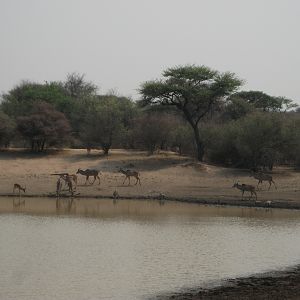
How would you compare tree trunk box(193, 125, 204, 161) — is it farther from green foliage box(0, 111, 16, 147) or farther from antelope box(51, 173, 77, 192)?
green foliage box(0, 111, 16, 147)

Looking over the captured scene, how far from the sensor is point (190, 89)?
4778 cm

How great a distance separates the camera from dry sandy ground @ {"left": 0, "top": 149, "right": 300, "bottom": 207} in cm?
3553

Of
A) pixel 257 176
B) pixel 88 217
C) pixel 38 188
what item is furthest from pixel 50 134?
pixel 88 217

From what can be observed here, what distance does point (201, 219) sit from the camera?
26906 millimetres

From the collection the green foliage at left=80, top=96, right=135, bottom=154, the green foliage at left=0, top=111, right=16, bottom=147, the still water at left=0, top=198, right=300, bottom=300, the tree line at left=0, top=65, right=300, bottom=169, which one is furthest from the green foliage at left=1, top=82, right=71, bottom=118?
the still water at left=0, top=198, right=300, bottom=300

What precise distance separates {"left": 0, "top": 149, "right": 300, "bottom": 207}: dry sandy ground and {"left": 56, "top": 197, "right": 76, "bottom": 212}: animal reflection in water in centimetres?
180

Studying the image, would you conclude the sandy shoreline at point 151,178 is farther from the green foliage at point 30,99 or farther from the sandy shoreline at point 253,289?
the sandy shoreline at point 253,289

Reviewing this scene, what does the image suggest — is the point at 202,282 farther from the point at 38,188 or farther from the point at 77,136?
the point at 77,136

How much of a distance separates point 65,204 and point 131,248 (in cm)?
1356

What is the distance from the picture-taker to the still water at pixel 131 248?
47.2 ft

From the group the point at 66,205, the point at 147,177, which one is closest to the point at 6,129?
the point at 147,177

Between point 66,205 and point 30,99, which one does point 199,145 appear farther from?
point 30,99

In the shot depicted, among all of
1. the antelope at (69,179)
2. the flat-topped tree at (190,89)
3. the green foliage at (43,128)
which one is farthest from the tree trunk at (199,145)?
the antelope at (69,179)

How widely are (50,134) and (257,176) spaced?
17.2 m
